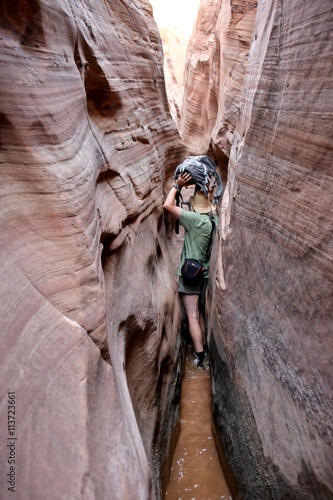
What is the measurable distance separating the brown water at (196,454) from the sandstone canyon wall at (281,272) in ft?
1.01

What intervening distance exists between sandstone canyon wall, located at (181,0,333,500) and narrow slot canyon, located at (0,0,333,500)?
13 mm

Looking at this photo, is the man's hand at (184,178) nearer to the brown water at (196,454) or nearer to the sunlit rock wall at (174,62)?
the brown water at (196,454)

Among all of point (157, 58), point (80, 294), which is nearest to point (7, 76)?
point (80, 294)

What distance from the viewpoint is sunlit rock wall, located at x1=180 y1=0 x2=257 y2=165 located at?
465 cm

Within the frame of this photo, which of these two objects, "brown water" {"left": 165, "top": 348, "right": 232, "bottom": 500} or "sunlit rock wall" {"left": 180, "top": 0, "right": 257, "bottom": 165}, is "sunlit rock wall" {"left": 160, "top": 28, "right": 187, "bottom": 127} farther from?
"brown water" {"left": 165, "top": 348, "right": 232, "bottom": 500}

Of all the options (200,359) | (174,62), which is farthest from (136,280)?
(174,62)

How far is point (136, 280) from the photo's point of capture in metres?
2.96

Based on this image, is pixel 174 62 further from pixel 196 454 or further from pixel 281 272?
pixel 196 454

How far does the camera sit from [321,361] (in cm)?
194

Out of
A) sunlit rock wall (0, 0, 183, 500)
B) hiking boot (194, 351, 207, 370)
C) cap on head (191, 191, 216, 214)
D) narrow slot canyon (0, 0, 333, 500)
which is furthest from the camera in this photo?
hiking boot (194, 351, 207, 370)

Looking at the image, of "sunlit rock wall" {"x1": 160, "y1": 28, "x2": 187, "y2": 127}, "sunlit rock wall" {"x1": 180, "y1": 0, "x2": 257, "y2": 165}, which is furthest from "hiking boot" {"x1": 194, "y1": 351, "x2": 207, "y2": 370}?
"sunlit rock wall" {"x1": 160, "y1": 28, "x2": 187, "y2": 127}

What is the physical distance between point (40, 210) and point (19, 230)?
182mm

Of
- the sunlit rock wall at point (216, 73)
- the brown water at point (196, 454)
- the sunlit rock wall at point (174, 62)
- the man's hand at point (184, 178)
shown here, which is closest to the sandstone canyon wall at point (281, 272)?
the brown water at point (196, 454)

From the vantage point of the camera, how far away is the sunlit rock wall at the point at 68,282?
4.77 feet
